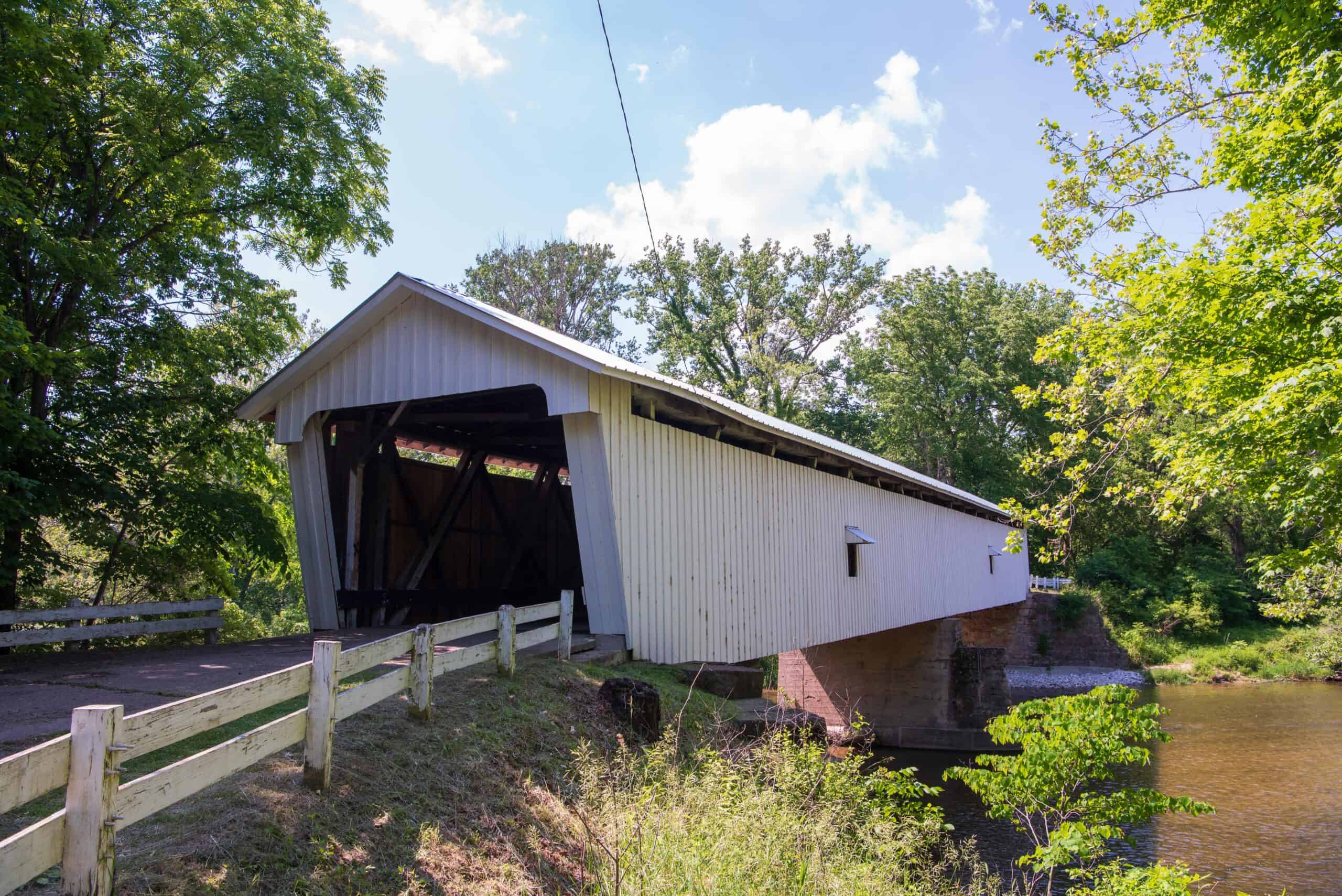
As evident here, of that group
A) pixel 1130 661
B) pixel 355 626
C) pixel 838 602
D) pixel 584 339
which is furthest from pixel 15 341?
pixel 1130 661

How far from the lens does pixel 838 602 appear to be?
1155 cm

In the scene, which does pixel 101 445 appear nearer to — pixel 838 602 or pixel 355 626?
pixel 355 626

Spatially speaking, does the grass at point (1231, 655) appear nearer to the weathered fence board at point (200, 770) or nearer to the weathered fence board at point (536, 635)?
the weathered fence board at point (536, 635)

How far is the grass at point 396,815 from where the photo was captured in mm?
3139

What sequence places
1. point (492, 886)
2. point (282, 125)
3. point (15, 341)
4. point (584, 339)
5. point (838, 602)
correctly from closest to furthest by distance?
point (492, 886), point (15, 341), point (282, 125), point (838, 602), point (584, 339)

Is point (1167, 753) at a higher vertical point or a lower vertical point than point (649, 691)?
lower

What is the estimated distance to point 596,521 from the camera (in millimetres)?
7469

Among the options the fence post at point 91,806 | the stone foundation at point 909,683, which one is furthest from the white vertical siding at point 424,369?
the stone foundation at point 909,683

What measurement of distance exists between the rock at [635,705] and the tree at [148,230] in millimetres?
5414

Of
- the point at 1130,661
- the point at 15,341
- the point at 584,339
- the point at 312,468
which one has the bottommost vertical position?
the point at 1130,661

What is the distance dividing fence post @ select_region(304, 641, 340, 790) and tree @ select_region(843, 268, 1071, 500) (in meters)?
30.5

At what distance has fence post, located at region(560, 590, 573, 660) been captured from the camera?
6805 mm

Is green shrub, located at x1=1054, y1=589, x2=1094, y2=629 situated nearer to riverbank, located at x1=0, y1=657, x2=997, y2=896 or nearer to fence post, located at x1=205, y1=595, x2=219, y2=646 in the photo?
riverbank, located at x1=0, y1=657, x2=997, y2=896

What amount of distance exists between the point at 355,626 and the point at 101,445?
3204mm
